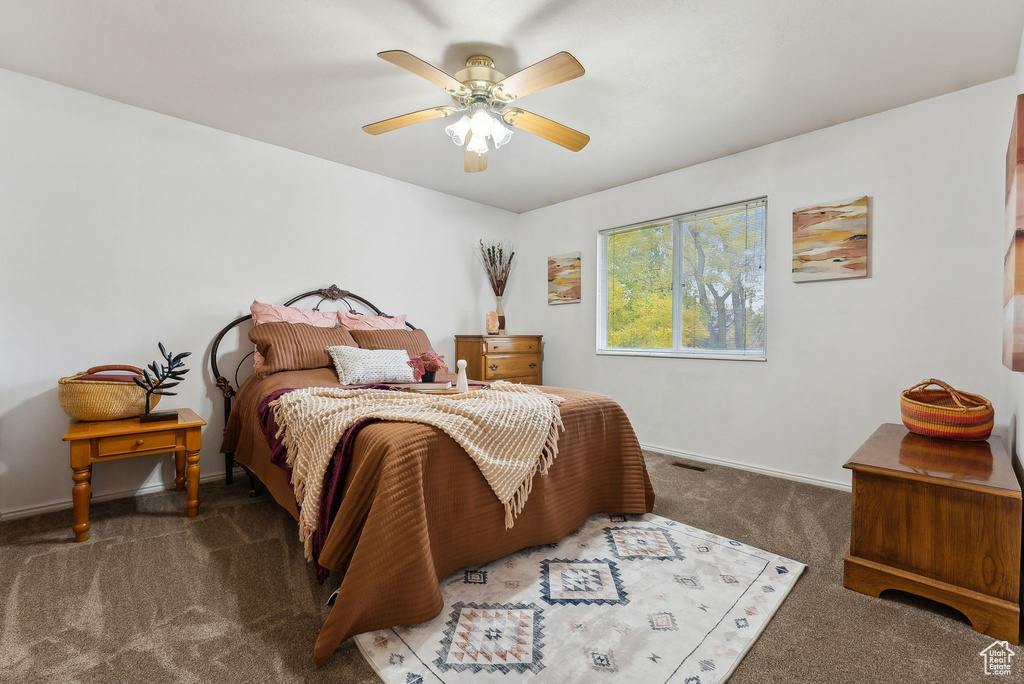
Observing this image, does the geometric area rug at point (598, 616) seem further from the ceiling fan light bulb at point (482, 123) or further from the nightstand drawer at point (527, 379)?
the nightstand drawer at point (527, 379)

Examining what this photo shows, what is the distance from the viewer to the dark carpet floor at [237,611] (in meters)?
1.39

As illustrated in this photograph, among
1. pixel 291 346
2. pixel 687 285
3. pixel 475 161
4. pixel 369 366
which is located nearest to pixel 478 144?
pixel 475 161

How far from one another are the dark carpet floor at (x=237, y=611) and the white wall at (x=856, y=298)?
2.82 feet

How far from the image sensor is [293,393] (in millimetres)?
2363

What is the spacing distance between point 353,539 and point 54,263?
255 centimetres

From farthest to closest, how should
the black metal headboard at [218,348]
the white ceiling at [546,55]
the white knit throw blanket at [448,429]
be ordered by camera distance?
the black metal headboard at [218,348] < the white ceiling at [546,55] < the white knit throw blanket at [448,429]

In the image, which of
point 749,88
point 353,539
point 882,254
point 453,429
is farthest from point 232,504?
point 882,254

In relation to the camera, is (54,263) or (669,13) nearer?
(669,13)

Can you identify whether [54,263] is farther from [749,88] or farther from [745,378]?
[745,378]

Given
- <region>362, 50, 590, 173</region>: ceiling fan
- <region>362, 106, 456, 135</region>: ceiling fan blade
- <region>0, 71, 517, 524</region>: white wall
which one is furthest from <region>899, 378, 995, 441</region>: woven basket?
<region>0, 71, 517, 524</region>: white wall

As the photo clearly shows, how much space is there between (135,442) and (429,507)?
5.69ft

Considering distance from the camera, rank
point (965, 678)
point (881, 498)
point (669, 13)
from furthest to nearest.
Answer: point (669, 13) → point (881, 498) → point (965, 678)

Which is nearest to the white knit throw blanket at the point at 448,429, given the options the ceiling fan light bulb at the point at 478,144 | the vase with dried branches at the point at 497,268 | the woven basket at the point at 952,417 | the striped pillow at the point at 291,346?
the striped pillow at the point at 291,346

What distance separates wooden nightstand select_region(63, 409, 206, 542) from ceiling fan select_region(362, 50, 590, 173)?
191cm
